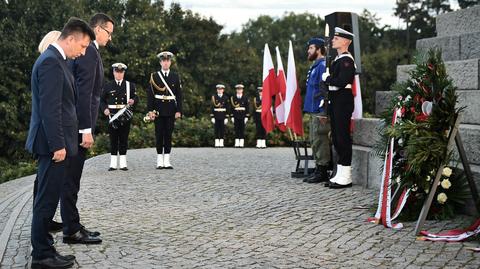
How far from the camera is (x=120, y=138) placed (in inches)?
520

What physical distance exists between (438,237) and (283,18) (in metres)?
83.1

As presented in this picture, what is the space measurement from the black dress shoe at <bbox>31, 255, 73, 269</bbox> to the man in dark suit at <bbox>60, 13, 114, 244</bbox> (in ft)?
2.90

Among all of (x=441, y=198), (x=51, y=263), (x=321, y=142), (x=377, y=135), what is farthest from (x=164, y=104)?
(x=51, y=263)

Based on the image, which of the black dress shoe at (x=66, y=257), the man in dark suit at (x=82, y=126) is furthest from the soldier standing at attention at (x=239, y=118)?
the black dress shoe at (x=66, y=257)

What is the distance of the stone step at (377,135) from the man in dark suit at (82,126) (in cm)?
344

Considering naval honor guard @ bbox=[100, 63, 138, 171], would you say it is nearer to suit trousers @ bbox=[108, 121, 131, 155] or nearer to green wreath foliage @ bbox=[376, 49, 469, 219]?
suit trousers @ bbox=[108, 121, 131, 155]

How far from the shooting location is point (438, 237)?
6285mm

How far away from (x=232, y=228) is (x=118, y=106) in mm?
6505

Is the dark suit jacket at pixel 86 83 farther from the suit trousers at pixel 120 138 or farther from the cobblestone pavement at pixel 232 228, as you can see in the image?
the suit trousers at pixel 120 138

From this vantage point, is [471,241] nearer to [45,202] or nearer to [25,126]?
[45,202]

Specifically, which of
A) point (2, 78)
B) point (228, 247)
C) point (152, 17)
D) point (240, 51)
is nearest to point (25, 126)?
point (2, 78)

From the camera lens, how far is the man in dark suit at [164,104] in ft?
42.7

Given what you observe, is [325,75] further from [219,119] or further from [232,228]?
[219,119]

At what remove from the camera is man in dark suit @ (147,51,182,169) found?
512 inches
